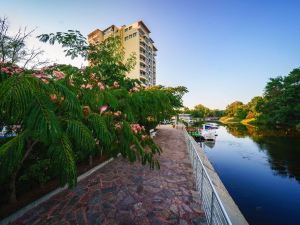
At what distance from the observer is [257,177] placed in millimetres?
11812

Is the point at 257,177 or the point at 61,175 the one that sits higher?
the point at 61,175

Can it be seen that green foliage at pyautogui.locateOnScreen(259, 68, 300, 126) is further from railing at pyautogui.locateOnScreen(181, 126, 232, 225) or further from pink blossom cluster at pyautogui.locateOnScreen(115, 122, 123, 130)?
pink blossom cluster at pyautogui.locateOnScreen(115, 122, 123, 130)

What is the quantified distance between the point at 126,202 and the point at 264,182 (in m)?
10.2

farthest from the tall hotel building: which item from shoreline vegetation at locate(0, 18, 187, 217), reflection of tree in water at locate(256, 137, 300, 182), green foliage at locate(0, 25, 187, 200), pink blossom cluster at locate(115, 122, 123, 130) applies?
pink blossom cluster at locate(115, 122, 123, 130)

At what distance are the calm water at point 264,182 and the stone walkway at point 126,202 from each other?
4222 mm

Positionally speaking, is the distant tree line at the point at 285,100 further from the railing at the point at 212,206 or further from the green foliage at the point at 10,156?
the green foliage at the point at 10,156

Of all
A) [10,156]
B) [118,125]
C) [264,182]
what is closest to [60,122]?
[10,156]

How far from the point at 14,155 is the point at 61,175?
1.57 ft

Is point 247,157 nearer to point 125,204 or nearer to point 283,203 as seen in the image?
point 283,203

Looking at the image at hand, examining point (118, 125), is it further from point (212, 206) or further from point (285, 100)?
point (285, 100)

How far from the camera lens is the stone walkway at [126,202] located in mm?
4137

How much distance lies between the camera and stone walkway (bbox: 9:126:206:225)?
4.14 metres

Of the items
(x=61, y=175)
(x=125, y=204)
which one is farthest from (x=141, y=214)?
(x=61, y=175)

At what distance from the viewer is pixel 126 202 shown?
4.88 m
